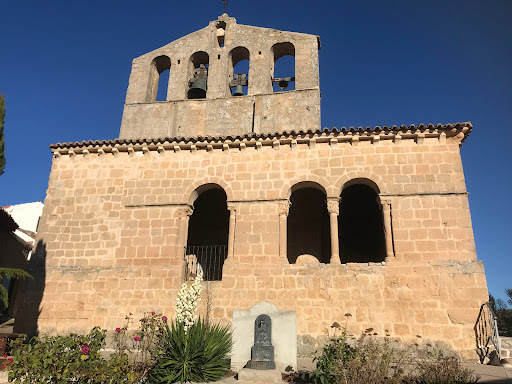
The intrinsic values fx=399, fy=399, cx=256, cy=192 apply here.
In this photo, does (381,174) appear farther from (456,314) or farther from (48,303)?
(48,303)

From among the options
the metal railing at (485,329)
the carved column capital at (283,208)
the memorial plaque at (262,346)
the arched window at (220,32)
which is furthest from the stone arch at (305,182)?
the arched window at (220,32)

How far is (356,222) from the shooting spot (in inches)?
585

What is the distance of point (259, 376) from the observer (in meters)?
6.55

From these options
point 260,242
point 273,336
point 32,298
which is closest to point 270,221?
point 260,242

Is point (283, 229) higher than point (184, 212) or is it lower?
lower

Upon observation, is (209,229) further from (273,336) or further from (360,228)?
(273,336)

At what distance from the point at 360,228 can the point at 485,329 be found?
20.0 ft

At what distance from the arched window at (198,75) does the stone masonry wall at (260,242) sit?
11.2 ft

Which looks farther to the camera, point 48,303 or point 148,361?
point 48,303

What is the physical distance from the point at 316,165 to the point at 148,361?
6646 mm

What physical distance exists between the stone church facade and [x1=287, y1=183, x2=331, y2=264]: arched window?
4 centimetres

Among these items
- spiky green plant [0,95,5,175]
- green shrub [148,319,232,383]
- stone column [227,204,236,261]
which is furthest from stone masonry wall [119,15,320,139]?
green shrub [148,319,232,383]

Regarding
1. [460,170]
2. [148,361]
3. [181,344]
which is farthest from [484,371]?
[148,361]

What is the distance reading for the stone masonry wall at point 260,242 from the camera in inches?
380
